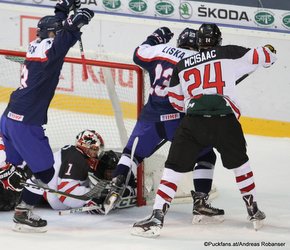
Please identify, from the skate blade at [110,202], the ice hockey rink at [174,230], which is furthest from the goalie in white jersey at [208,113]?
the skate blade at [110,202]

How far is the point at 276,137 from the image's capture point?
7.66 meters

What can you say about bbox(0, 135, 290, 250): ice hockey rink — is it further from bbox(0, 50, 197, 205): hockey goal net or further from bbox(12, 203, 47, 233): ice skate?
bbox(0, 50, 197, 205): hockey goal net

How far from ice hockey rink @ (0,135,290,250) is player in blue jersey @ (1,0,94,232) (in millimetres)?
136

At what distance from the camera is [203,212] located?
17.7ft

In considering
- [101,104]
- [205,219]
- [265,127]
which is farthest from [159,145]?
[265,127]

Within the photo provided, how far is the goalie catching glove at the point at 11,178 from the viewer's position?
5.50 meters

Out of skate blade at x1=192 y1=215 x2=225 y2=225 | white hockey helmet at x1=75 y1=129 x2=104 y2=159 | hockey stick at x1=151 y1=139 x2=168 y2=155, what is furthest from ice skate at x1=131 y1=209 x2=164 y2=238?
white hockey helmet at x1=75 y1=129 x2=104 y2=159

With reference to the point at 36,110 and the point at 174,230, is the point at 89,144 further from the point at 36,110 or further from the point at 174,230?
the point at 174,230

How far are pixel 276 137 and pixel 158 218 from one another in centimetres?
286

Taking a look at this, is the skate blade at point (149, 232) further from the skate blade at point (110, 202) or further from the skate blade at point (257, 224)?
the skate blade at point (257, 224)

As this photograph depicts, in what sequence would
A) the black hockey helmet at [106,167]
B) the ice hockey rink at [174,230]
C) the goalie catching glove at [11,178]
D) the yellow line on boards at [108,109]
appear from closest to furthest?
Result: the ice hockey rink at [174,230] → the goalie catching glove at [11,178] → the black hockey helmet at [106,167] → the yellow line on boards at [108,109]

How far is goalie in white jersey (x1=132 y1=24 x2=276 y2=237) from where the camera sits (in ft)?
16.4

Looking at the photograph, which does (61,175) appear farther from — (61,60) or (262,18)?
(262,18)


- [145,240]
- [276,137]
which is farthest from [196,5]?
[145,240]
